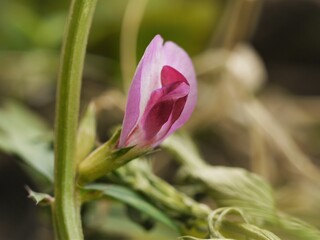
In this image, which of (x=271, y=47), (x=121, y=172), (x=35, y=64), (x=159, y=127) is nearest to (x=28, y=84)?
(x=35, y=64)

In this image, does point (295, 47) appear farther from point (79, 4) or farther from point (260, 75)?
point (79, 4)

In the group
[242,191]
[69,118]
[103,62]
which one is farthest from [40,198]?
[103,62]

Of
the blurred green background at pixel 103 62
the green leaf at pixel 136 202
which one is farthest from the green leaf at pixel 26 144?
the blurred green background at pixel 103 62

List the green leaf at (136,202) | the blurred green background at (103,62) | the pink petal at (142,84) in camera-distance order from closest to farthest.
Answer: the pink petal at (142,84) < the green leaf at (136,202) < the blurred green background at (103,62)

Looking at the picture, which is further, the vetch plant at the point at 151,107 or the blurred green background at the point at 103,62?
the blurred green background at the point at 103,62

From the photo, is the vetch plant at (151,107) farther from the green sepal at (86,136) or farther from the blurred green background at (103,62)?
the blurred green background at (103,62)

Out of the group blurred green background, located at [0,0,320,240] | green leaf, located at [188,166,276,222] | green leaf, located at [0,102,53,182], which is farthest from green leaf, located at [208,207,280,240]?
blurred green background, located at [0,0,320,240]

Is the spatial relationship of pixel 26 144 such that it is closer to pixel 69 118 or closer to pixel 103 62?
pixel 69 118

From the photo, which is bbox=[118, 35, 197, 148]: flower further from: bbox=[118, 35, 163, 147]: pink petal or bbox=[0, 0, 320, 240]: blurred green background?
bbox=[0, 0, 320, 240]: blurred green background
